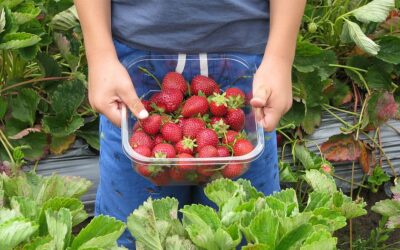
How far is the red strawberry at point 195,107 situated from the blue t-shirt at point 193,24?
100 mm

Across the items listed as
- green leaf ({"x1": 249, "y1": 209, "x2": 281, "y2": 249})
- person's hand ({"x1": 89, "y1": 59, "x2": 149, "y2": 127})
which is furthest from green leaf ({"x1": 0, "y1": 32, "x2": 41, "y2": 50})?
green leaf ({"x1": 249, "y1": 209, "x2": 281, "y2": 249})

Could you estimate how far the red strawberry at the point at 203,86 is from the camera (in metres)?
1.23

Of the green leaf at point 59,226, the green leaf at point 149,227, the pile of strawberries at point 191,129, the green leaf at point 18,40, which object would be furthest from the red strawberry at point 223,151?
the green leaf at point 18,40

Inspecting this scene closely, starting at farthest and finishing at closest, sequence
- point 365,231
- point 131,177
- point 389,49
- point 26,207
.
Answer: point 389,49, point 365,231, point 131,177, point 26,207

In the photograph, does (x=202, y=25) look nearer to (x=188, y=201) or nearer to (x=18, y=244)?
(x=188, y=201)

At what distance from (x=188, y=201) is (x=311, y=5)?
3.74ft

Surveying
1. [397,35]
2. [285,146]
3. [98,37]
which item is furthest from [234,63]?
[397,35]

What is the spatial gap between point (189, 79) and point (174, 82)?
59mm

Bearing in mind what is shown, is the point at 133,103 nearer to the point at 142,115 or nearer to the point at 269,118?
the point at 142,115

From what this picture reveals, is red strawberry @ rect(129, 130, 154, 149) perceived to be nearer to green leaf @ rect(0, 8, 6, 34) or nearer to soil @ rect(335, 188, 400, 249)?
green leaf @ rect(0, 8, 6, 34)

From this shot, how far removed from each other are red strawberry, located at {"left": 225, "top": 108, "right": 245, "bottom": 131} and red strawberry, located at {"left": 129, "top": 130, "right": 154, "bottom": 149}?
14 centimetres

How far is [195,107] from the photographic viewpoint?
3.92ft

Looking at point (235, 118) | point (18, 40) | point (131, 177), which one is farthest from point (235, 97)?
point (18, 40)

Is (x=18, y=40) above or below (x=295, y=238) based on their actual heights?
below
